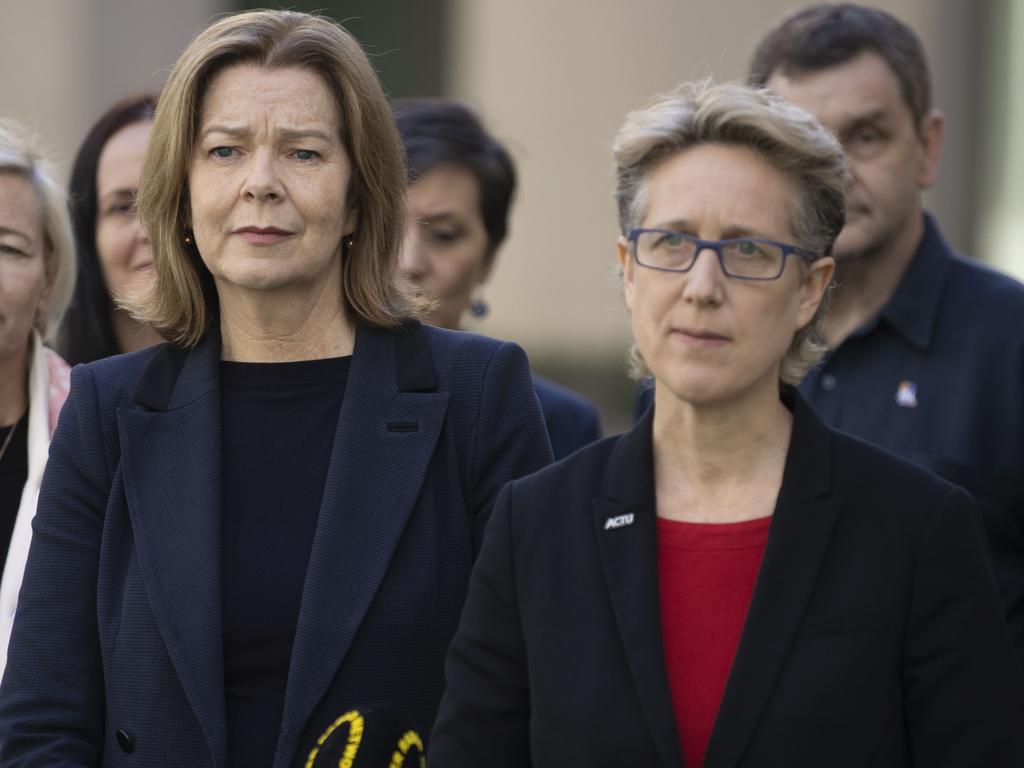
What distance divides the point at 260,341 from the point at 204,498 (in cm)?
33

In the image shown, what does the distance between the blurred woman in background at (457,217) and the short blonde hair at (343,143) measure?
1367mm

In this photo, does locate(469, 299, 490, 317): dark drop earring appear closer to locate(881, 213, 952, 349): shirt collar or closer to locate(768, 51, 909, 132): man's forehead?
locate(768, 51, 909, 132): man's forehead

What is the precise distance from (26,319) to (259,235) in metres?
1.01

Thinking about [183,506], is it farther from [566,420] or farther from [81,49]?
[81,49]

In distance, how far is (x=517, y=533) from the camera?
9.74ft

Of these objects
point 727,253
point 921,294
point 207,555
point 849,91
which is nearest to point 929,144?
point 849,91

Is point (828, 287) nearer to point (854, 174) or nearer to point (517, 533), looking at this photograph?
point (517, 533)

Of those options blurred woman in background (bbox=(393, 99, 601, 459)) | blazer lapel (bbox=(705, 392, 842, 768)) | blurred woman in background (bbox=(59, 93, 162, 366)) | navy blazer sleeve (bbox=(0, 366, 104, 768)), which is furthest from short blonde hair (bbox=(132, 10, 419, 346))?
blurred woman in background (bbox=(393, 99, 601, 459))

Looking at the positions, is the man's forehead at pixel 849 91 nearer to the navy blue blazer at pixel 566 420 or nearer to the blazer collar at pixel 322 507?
the navy blue blazer at pixel 566 420

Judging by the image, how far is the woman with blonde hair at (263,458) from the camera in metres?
3.16

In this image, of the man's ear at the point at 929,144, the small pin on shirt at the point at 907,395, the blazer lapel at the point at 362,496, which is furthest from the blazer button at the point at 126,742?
the man's ear at the point at 929,144

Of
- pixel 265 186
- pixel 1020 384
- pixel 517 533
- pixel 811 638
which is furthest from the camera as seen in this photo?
pixel 1020 384

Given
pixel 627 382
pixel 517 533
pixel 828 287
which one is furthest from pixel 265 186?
pixel 627 382

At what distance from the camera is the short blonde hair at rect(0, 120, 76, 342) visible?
4.08 m
